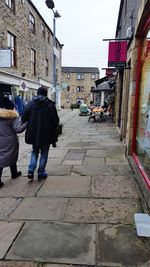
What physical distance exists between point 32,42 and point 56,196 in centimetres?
1728

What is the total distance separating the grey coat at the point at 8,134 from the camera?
4328 mm

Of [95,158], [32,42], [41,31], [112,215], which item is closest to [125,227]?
[112,215]

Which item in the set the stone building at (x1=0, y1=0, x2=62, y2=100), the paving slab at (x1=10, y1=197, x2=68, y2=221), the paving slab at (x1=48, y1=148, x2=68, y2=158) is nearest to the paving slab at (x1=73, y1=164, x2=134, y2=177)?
the paving slab at (x1=48, y1=148, x2=68, y2=158)

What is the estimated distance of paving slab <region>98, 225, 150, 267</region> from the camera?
94.6 inches

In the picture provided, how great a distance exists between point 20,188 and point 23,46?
14540 millimetres

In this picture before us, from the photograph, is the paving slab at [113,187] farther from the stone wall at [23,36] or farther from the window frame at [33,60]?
the window frame at [33,60]

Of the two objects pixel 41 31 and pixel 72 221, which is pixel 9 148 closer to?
pixel 72 221

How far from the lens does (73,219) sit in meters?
3.21

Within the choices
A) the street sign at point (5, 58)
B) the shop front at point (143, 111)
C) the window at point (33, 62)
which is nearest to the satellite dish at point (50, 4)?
the street sign at point (5, 58)

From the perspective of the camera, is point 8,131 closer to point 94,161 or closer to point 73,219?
point 73,219

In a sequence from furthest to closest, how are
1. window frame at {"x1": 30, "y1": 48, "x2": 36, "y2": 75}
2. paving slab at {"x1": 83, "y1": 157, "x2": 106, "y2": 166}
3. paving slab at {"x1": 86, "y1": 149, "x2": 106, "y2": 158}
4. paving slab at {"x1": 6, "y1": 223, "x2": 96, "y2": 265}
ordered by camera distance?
window frame at {"x1": 30, "y1": 48, "x2": 36, "y2": 75}, paving slab at {"x1": 86, "y1": 149, "x2": 106, "y2": 158}, paving slab at {"x1": 83, "y1": 157, "x2": 106, "y2": 166}, paving slab at {"x1": 6, "y1": 223, "x2": 96, "y2": 265}

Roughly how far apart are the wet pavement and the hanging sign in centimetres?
405

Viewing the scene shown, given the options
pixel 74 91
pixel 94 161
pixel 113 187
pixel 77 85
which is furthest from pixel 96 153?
pixel 77 85

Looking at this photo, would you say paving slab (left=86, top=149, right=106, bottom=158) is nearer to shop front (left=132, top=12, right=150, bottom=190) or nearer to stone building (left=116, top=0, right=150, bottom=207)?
stone building (left=116, top=0, right=150, bottom=207)
